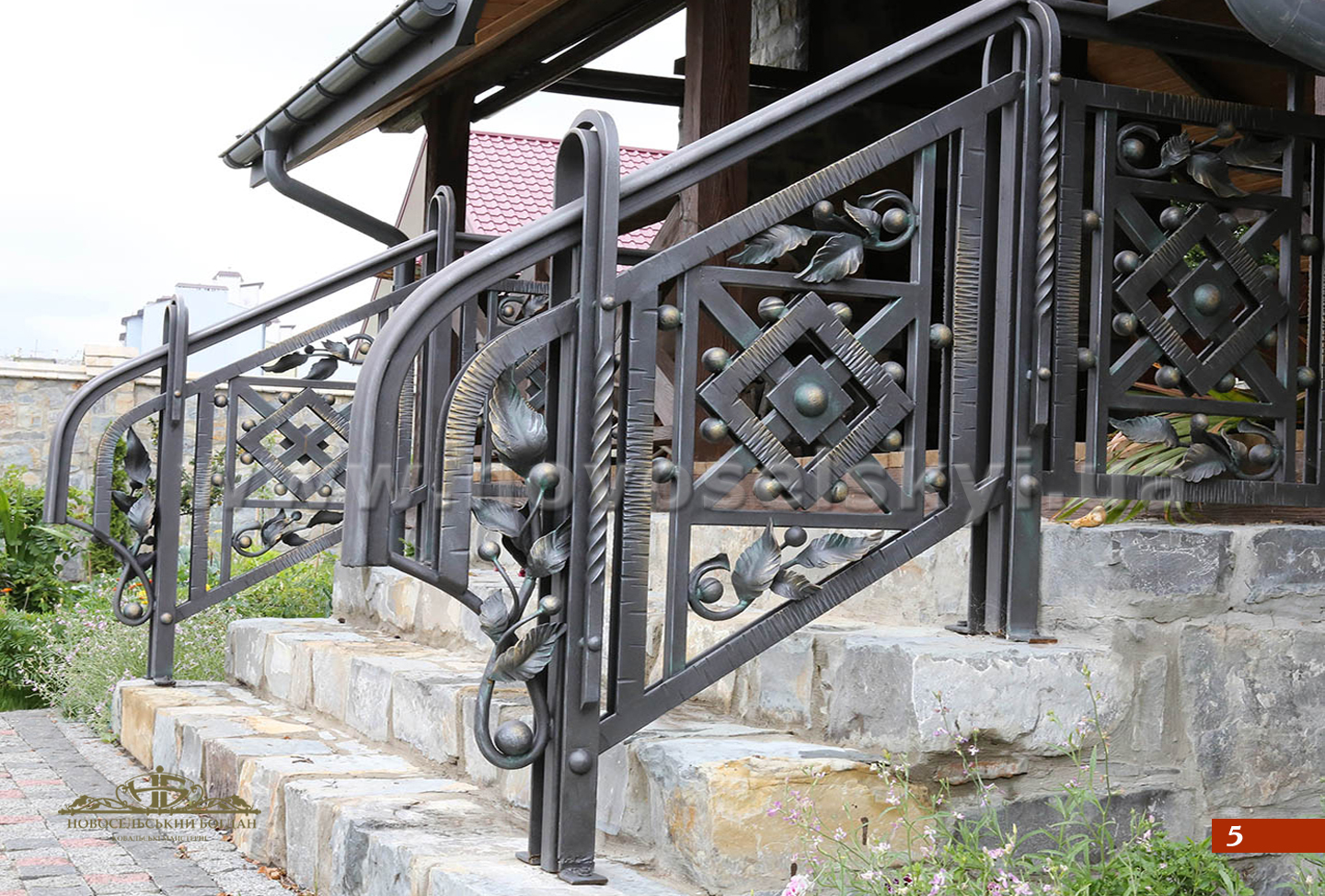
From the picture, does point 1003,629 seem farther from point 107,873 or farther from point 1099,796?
point 107,873

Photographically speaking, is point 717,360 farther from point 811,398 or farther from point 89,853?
point 89,853

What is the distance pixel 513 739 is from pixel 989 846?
78cm

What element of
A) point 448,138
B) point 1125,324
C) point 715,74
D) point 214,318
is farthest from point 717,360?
point 214,318

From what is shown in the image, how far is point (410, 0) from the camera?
470cm

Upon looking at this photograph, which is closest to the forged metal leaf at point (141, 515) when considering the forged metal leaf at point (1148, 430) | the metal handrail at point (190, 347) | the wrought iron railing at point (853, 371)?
the metal handrail at point (190, 347)

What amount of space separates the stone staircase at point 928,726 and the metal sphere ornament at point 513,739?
0.20m

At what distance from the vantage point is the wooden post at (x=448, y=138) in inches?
246

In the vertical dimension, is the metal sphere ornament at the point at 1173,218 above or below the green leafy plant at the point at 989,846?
above

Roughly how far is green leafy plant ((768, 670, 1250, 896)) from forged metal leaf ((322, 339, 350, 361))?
9.89ft

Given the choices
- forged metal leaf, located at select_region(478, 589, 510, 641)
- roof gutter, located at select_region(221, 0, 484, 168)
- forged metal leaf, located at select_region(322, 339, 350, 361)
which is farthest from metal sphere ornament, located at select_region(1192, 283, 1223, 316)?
forged metal leaf, located at select_region(322, 339, 350, 361)

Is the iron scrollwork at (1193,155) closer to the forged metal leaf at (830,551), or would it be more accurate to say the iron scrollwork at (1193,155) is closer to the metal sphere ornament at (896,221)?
the metal sphere ornament at (896,221)

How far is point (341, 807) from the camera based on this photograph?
2.65 metres

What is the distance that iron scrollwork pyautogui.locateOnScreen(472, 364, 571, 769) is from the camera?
1879mm

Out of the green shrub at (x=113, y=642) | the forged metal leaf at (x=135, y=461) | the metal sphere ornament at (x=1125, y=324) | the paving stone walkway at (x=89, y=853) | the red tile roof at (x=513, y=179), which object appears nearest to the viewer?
the metal sphere ornament at (x=1125, y=324)
